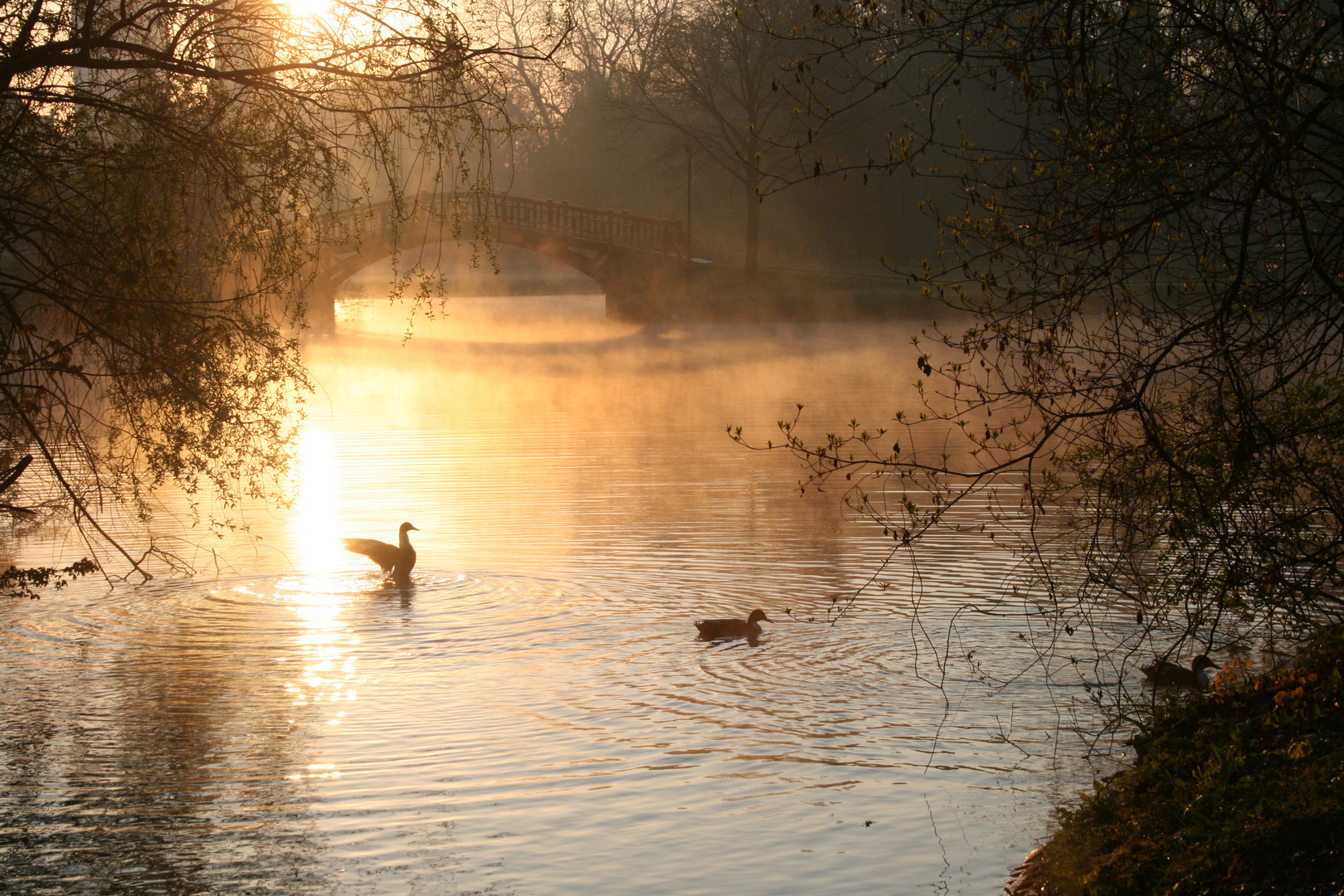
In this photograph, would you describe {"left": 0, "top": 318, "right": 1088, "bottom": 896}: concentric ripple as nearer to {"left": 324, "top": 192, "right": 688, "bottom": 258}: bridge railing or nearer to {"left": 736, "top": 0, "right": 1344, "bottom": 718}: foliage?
{"left": 736, "top": 0, "right": 1344, "bottom": 718}: foliage

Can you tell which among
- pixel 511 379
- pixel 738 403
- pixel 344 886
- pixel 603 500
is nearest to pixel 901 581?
pixel 603 500

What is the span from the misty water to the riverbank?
476mm

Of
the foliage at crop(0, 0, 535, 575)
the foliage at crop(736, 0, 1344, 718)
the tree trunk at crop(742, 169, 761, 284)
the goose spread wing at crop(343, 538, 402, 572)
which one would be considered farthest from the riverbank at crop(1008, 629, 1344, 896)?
the tree trunk at crop(742, 169, 761, 284)

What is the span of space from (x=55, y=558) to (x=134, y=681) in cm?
480

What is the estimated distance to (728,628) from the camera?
9602 millimetres

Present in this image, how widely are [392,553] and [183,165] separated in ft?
14.2

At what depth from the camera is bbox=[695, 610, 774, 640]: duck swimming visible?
9.55m

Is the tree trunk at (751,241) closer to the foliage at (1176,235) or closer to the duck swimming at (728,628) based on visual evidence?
the duck swimming at (728,628)

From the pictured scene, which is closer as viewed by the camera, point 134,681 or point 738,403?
point 134,681

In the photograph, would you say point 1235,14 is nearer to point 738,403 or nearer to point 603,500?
point 603,500

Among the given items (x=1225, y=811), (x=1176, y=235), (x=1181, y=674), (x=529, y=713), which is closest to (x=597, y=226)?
(x=529, y=713)

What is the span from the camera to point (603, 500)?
16203 mm

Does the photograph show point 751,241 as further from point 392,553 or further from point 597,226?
point 392,553

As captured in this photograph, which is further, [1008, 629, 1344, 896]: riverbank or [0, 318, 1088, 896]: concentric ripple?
[0, 318, 1088, 896]: concentric ripple
